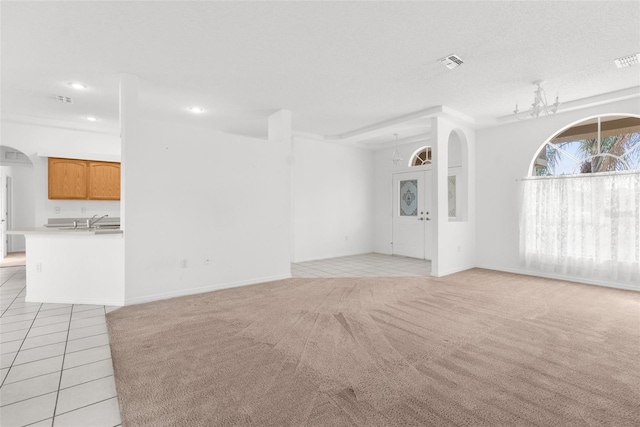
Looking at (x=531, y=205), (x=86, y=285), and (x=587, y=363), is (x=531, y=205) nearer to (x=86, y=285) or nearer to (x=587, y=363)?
(x=587, y=363)

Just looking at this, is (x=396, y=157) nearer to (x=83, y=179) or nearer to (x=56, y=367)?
(x=83, y=179)

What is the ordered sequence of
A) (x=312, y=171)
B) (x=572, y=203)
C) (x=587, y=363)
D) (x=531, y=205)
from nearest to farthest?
(x=587, y=363)
(x=572, y=203)
(x=531, y=205)
(x=312, y=171)

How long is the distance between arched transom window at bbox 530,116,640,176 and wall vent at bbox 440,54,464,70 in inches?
121

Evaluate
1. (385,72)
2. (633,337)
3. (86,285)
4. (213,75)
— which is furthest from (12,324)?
(633,337)

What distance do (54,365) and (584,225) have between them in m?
6.82

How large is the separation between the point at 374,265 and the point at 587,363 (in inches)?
168

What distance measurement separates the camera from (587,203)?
4.92 meters

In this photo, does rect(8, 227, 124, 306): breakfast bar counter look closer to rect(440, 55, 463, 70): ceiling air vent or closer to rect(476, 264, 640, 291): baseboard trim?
rect(440, 55, 463, 70): ceiling air vent

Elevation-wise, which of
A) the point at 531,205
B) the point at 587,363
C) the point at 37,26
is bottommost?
the point at 587,363

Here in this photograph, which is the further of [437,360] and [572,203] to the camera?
[572,203]

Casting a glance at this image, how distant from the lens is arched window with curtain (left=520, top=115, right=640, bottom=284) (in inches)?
181

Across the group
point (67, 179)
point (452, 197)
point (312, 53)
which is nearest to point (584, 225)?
point (452, 197)

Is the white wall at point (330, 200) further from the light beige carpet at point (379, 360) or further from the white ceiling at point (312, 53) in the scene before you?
the light beige carpet at point (379, 360)

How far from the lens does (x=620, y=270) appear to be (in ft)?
15.4
